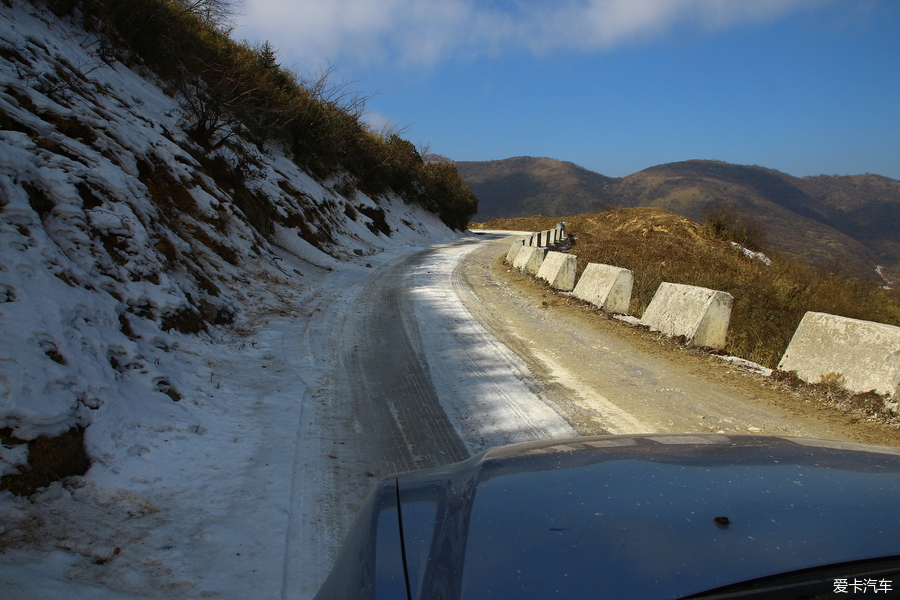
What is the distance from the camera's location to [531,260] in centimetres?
1322

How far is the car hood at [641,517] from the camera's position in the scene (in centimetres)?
120

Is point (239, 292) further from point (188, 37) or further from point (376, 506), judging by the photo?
point (188, 37)

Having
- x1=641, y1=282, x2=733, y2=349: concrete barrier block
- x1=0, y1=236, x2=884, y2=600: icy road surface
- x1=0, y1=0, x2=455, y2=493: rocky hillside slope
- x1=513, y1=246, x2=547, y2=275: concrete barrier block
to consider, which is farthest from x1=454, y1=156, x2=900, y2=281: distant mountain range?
x1=0, y1=0, x2=455, y2=493: rocky hillside slope

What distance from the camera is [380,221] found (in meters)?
22.7

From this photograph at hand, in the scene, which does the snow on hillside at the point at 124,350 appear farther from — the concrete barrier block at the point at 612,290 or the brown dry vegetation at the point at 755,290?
the brown dry vegetation at the point at 755,290

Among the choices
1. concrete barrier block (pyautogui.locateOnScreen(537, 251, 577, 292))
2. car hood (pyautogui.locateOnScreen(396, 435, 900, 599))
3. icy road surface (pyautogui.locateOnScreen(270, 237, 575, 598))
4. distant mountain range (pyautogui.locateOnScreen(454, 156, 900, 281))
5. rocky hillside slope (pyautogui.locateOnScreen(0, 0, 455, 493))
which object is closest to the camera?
car hood (pyautogui.locateOnScreen(396, 435, 900, 599))

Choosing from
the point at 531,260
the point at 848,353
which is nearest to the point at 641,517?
the point at 848,353

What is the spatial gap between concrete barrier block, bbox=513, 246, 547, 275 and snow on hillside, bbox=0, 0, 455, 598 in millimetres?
6401

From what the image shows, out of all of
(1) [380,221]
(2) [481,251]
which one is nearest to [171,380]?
(2) [481,251]

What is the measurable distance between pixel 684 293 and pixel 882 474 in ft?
19.2

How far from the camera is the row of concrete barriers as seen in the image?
4602 mm

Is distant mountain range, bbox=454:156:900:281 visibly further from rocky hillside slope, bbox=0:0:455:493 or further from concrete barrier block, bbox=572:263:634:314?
rocky hillside slope, bbox=0:0:455:493

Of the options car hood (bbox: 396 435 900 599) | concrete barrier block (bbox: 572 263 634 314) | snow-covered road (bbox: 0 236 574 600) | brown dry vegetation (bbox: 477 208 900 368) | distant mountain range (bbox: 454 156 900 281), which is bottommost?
snow-covered road (bbox: 0 236 574 600)

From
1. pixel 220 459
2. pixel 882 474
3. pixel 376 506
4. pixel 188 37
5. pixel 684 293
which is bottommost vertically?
pixel 220 459
